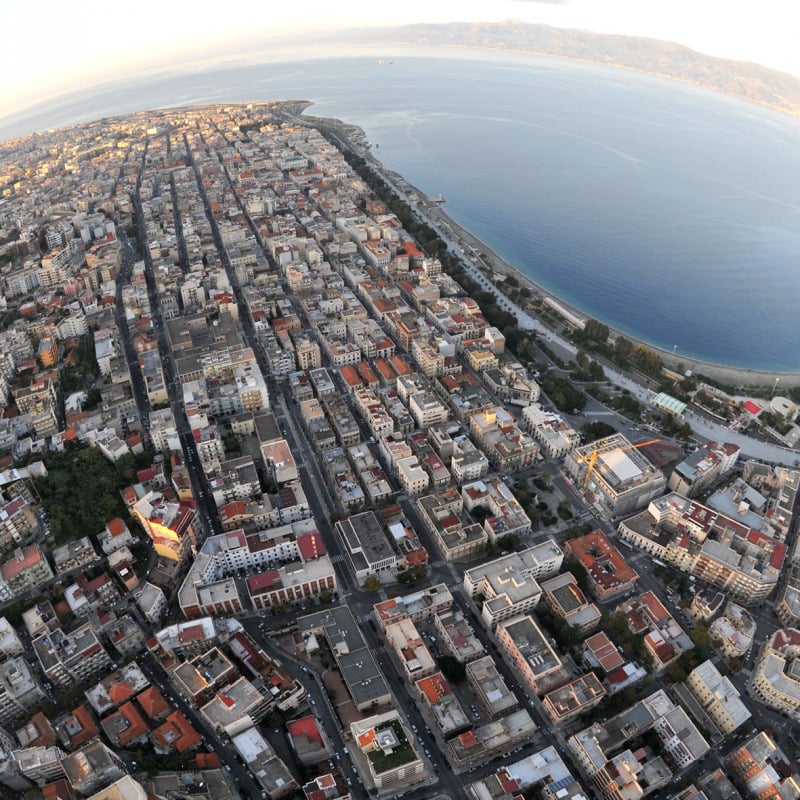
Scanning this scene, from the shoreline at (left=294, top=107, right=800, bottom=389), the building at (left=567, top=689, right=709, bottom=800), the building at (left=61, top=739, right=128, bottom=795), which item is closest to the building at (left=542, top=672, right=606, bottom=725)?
the building at (left=567, top=689, right=709, bottom=800)

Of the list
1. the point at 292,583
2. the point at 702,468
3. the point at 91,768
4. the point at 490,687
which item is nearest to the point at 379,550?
the point at 292,583

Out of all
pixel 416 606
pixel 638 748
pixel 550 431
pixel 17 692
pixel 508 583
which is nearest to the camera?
pixel 638 748

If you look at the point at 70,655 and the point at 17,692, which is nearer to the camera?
the point at 17,692

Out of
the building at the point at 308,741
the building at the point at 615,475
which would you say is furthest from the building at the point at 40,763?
the building at the point at 615,475

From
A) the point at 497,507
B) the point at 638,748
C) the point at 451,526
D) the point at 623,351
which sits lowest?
the point at 638,748

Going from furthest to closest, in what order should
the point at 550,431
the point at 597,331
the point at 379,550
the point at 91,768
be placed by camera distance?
the point at 597,331, the point at 550,431, the point at 379,550, the point at 91,768

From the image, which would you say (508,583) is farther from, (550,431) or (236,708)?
(236,708)

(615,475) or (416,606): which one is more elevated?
(615,475)

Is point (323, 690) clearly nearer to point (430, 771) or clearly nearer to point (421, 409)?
point (430, 771)
